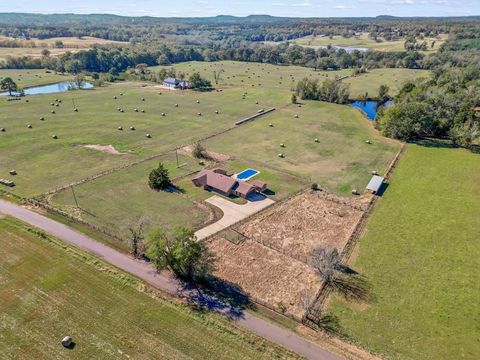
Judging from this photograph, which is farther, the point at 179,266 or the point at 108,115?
the point at 108,115

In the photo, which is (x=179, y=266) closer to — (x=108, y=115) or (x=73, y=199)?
(x=73, y=199)

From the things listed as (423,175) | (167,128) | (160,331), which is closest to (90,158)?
(167,128)

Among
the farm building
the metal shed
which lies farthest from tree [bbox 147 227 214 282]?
the metal shed

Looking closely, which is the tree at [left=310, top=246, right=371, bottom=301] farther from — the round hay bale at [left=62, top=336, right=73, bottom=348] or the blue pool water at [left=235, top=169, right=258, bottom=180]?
the round hay bale at [left=62, top=336, right=73, bottom=348]

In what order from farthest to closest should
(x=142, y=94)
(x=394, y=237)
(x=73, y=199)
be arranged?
(x=142, y=94) → (x=73, y=199) → (x=394, y=237)

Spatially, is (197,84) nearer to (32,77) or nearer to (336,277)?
(32,77)

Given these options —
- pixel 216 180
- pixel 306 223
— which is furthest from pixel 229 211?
pixel 306 223
